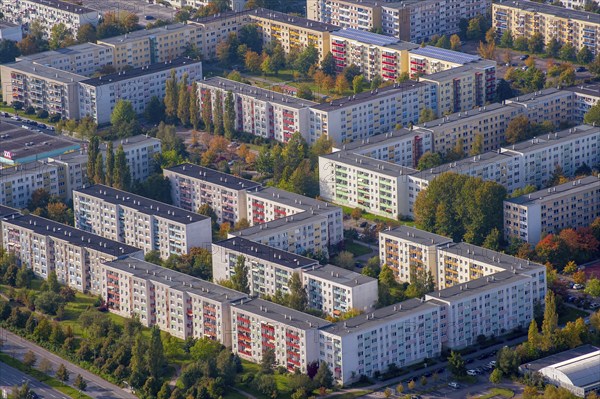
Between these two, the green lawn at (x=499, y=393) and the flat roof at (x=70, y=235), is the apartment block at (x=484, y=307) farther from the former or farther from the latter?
the flat roof at (x=70, y=235)

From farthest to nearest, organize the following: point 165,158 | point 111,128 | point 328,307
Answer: point 111,128
point 165,158
point 328,307

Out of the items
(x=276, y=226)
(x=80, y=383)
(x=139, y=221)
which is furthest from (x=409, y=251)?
(x=80, y=383)

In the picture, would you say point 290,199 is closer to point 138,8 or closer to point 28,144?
point 28,144

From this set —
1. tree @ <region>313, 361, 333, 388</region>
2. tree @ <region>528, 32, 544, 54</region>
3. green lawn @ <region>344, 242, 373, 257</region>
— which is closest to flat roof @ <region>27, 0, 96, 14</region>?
tree @ <region>528, 32, 544, 54</region>

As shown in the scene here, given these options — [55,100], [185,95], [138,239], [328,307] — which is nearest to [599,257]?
[328,307]

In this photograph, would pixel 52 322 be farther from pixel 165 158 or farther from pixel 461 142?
pixel 461 142

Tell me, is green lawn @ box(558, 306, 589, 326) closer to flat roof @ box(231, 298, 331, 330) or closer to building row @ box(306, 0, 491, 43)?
flat roof @ box(231, 298, 331, 330)

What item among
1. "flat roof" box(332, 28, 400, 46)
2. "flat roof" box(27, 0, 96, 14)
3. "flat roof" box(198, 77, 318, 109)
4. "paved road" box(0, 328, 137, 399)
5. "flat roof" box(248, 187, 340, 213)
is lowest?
"paved road" box(0, 328, 137, 399)
